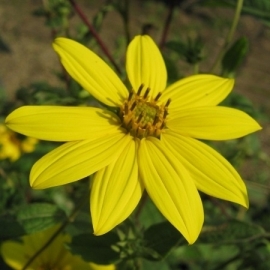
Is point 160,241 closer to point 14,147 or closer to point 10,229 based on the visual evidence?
point 10,229

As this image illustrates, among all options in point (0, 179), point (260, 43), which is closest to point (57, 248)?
point (0, 179)

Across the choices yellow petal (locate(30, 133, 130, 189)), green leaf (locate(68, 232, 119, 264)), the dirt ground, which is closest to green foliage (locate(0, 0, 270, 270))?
green leaf (locate(68, 232, 119, 264))

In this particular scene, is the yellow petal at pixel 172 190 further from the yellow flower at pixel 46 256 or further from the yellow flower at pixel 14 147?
the yellow flower at pixel 14 147

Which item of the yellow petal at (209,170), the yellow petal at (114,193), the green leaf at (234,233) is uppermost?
the yellow petal at (114,193)

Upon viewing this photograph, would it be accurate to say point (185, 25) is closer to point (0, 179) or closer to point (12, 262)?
point (0, 179)

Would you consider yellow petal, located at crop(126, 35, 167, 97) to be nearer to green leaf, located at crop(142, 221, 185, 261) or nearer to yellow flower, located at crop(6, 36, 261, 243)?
yellow flower, located at crop(6, 36, 261, 243)

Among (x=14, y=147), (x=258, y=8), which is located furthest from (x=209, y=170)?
(x=14, y=147)

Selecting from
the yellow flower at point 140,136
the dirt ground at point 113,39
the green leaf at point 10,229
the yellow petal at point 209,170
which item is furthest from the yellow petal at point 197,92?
the dirt ground at point 113,39
